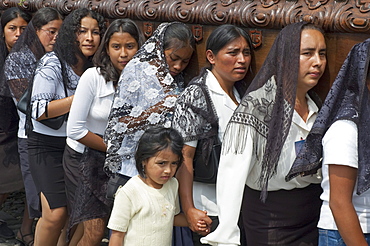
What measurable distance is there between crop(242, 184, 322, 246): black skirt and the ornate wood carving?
2.47ft

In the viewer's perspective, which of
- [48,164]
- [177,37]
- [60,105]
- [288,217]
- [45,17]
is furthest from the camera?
[45,17]

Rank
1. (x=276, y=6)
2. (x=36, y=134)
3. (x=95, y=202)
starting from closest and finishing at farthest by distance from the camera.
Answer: (x=276, y=6)
(x=95, y=202)
(x=36, y=134)

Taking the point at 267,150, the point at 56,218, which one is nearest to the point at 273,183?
the point at 267,150

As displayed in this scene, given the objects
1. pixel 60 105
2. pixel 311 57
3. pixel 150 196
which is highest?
pixel 311 57

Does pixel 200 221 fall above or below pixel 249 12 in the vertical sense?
below

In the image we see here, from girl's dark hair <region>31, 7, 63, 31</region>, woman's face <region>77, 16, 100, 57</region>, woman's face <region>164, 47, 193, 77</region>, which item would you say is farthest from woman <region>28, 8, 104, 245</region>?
woman's face <region>164, 47, 193, 77</region>

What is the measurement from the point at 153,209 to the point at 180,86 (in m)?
0.78

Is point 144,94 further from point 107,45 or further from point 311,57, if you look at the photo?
point 311,57

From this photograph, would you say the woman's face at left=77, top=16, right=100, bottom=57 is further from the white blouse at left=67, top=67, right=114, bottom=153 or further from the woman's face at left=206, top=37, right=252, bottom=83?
the woman's face at left=206, top=37, right=252, bottom=83

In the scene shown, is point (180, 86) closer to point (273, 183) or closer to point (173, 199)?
point (173, 199)

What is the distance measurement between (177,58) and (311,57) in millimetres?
927

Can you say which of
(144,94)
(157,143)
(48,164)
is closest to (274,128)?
(157,143)

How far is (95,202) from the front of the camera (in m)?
4.29

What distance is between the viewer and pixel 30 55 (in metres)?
4.92
